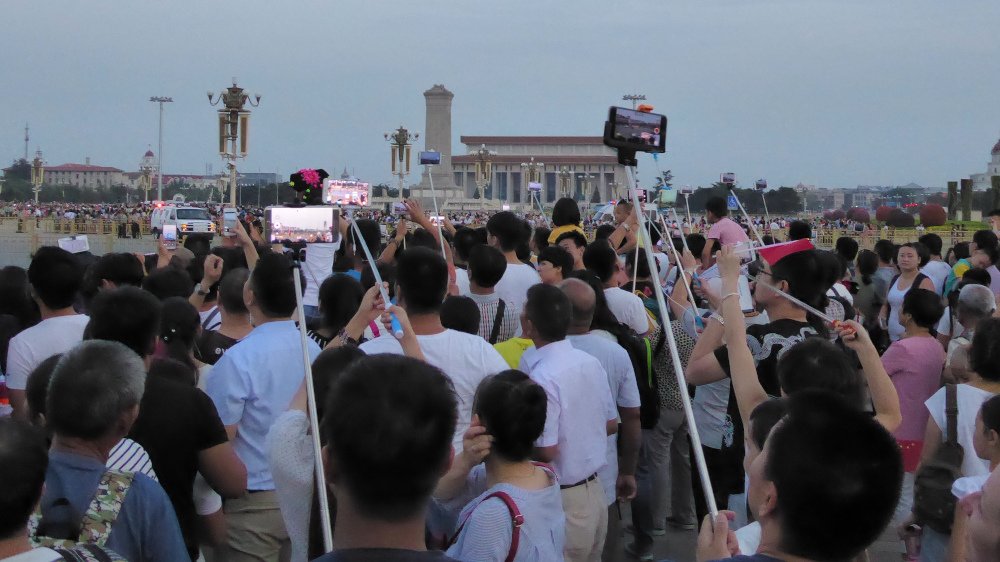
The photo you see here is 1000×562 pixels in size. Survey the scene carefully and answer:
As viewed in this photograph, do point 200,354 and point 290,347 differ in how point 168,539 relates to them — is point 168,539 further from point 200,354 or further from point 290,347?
point 200,354

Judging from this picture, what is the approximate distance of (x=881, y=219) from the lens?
57.4m

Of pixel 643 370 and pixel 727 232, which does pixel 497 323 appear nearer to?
pixel 643 370

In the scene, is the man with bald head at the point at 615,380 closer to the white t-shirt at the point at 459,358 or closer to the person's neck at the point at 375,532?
the white t-shirt at the point at 459,358

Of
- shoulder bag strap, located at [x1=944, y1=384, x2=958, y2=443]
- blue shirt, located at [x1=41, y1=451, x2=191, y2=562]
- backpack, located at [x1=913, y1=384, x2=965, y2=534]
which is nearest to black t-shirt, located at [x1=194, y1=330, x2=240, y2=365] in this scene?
blue shirt, located at [x1=41, y1=451, x2=191, y2=562]

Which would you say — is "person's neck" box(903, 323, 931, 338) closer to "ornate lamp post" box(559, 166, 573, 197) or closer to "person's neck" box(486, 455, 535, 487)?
"person's neck" box(486, 455, 535, 487)

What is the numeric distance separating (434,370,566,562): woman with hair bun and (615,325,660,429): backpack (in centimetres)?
228

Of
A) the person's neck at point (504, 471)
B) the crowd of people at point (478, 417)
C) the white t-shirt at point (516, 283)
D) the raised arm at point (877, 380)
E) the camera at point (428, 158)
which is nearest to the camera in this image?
the crowd of people at point (478, 417)

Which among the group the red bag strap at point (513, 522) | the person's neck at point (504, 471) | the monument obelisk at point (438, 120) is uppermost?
the monument obelisk at point (438, 120)

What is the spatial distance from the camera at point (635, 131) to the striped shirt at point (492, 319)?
2.26m

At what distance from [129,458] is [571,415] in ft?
5.93

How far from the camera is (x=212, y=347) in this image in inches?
199

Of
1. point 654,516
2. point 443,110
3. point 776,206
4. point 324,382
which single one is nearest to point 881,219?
point 443,110

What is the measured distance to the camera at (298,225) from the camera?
147 inches

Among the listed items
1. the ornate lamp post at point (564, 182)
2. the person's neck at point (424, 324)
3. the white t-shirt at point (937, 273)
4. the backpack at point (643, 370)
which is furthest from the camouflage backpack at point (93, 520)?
the ornate lamp post at point (564, 182)
